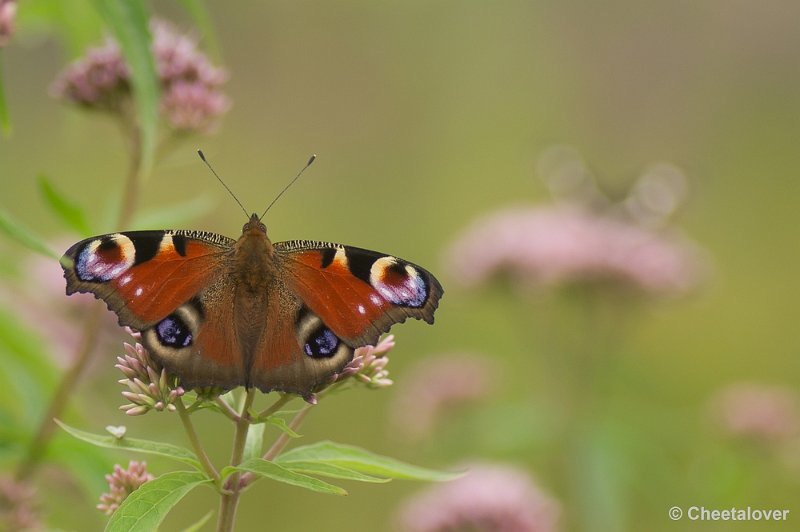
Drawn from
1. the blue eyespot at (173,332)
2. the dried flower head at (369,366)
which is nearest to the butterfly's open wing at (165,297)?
the blue eyespot at (173,332)

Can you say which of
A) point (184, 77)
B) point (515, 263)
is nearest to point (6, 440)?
point (184, 77)

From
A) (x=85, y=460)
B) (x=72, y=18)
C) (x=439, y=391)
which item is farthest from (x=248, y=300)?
(x=439, y=391)

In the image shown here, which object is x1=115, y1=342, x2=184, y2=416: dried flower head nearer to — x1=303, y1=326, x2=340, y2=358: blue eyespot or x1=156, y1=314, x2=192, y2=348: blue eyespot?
x1=156, y1=314, x2=192, y2=348: blue eyespot

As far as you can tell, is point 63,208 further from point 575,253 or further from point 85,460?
point 575,253

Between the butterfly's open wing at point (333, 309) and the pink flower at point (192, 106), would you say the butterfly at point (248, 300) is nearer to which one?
the butterfly's open wing at point (333, 309)

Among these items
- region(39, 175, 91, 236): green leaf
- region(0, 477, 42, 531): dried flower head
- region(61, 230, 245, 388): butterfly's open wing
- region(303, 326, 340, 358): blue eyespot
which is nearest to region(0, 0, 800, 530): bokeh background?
region(0, 477, 42, 531): dried flower head

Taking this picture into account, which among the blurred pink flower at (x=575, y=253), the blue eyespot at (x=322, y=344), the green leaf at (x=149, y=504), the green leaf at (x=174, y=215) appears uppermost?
the blurred pink flower at (x=575, y=253)
